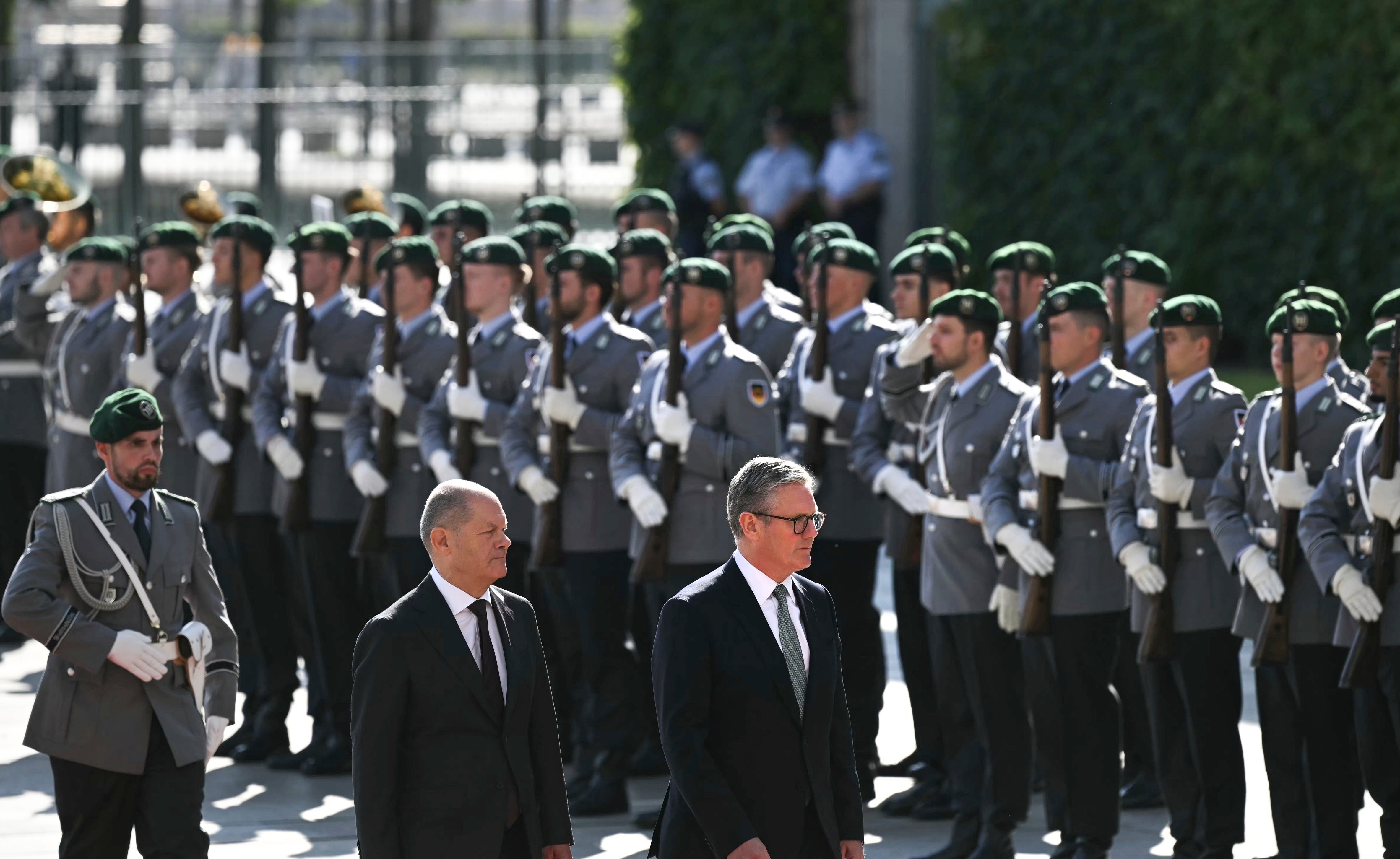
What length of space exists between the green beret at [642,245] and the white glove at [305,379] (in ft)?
4.06

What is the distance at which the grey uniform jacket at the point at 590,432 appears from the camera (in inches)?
349

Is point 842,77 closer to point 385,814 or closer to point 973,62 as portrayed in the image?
point 973,62

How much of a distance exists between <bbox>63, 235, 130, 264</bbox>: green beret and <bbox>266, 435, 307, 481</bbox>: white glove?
4.86 feet

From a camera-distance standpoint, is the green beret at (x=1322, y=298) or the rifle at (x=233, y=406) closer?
the green beret at (x=1322, y=298)

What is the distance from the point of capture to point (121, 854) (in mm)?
6391

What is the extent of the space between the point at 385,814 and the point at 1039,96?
1213cm

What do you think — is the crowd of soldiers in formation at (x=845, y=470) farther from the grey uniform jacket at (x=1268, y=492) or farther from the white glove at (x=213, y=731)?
the white glove at (x=213, y=731)

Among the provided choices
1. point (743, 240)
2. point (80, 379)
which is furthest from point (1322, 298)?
point (80, 379)

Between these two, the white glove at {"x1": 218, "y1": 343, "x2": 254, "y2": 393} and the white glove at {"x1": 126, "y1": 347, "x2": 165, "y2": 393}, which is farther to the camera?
the white glove at {"x1": 126, "y1": 347, "x2": 165, "y2": 393}

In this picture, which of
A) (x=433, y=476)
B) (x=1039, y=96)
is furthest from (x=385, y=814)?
(x=1039, y=96)

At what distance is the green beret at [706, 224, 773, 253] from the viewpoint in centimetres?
959

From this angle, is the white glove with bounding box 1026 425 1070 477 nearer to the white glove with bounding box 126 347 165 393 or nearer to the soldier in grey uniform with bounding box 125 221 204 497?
the soldier in grey uniform with bounding box 125 221 204 497

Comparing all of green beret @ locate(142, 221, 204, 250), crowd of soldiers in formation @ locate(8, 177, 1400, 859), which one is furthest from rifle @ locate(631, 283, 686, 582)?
green beret @ locate(142, 221, 204, 250)

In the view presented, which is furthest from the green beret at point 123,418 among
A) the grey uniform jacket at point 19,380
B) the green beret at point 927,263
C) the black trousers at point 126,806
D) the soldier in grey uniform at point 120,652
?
the grey uniform jacket at point 19,380
